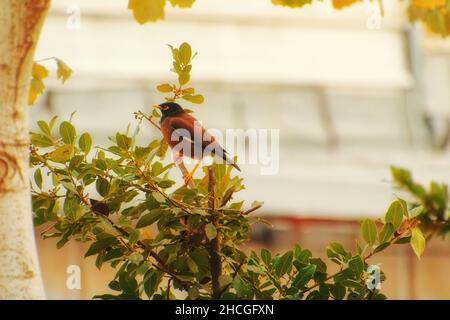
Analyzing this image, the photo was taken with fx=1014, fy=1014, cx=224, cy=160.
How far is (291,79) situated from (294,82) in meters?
0.03

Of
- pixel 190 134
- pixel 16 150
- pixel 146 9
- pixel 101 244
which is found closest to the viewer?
pixel 16 150

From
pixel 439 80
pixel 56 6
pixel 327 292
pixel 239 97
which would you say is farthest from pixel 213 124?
pixel 327 292

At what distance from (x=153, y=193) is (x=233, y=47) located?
5480 mm

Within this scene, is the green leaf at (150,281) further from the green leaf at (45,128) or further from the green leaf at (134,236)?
the green leaf at (45,128)

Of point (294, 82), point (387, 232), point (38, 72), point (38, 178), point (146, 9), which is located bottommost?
point (387, 232)

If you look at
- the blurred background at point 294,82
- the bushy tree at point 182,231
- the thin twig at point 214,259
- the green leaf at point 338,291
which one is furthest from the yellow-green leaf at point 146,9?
the blurred background at point 294,82

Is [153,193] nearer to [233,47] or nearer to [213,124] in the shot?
[213,124]

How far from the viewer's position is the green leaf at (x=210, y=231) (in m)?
1.78

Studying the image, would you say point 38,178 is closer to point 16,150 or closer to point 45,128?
point 45,128

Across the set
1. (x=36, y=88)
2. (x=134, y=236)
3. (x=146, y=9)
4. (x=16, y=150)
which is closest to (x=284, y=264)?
(x=134, y=236)

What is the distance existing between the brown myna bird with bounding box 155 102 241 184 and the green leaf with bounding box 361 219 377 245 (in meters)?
0.29

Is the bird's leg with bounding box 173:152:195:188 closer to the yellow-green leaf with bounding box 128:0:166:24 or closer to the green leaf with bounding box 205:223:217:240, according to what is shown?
the green leaf with bounding box 205:223:217:240

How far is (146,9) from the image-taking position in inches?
87.9

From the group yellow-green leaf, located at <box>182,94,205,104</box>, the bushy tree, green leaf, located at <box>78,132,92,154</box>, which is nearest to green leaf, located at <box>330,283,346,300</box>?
the bushy tree
